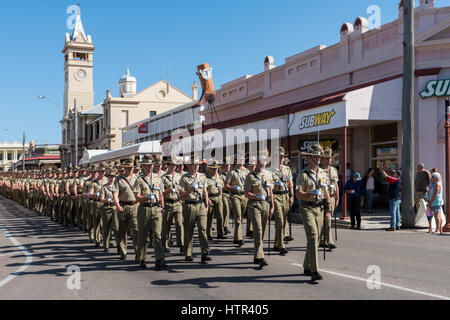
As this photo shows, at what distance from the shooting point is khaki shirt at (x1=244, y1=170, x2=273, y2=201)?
31.3 ft

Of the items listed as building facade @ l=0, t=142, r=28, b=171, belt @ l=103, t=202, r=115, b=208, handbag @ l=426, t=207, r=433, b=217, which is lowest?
handbag @ l=426, t=207, r=433, b=217

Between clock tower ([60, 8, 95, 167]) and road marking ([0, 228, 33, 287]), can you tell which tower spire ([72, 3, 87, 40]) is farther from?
road marking ([0, 228, 33, 287])

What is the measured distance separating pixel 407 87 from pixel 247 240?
6.94m

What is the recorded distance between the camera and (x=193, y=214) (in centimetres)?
1012

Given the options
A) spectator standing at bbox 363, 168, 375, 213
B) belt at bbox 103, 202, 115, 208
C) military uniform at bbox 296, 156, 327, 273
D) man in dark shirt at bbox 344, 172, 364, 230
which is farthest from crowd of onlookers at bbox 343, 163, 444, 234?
military uniform at bbox 296, 156, 327, 273

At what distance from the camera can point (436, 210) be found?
1429 cm

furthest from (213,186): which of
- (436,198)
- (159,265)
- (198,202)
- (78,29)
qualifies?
(78,29)

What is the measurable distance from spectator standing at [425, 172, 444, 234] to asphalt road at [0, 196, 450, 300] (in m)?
1.01

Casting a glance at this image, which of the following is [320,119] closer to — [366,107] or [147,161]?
[366,107]

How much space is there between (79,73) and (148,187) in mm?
97544

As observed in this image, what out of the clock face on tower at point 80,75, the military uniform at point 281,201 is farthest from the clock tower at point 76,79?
the military uniform at point 281,201

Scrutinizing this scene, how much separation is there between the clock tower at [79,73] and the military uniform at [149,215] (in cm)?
9415

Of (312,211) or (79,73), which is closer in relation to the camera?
(312,211)

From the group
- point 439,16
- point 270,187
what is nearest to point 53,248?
point 270,187
